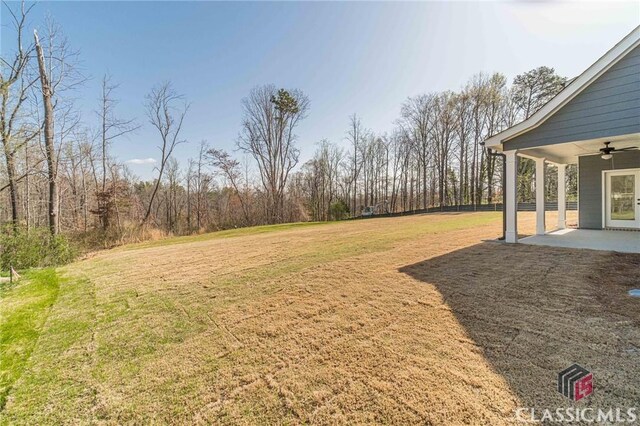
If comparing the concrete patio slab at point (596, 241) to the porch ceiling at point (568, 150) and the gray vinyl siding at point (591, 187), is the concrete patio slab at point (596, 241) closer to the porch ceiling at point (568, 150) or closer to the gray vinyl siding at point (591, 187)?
the gray vinyl siding at point (591, 187)

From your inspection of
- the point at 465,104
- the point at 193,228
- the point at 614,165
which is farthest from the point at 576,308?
the point at 465,104

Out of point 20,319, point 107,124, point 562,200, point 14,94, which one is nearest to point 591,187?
point 562,200

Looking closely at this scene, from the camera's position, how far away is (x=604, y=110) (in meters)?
5.42

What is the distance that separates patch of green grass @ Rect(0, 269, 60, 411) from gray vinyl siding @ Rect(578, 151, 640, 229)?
41.4ft

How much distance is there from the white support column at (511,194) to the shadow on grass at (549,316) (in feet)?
5.35

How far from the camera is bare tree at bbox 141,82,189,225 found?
673 inches

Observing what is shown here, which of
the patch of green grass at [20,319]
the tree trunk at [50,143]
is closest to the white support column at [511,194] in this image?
the patch of green grass at [20,319]

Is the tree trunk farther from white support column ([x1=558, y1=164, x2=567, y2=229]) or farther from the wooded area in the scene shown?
white support column ([x1=558, y1=164, x2=567, y2=229])

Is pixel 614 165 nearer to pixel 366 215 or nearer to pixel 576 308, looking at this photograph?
pixel 576 308

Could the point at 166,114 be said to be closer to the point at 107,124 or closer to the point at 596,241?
the point at 107,124

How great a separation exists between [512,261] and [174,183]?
24.9 metres

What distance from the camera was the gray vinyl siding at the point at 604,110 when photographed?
5098 mm

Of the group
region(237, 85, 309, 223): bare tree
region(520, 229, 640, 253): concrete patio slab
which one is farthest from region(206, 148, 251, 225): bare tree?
region(520, 229, 640, 253): concrete patio slab

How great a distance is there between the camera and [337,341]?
2.27 meters
